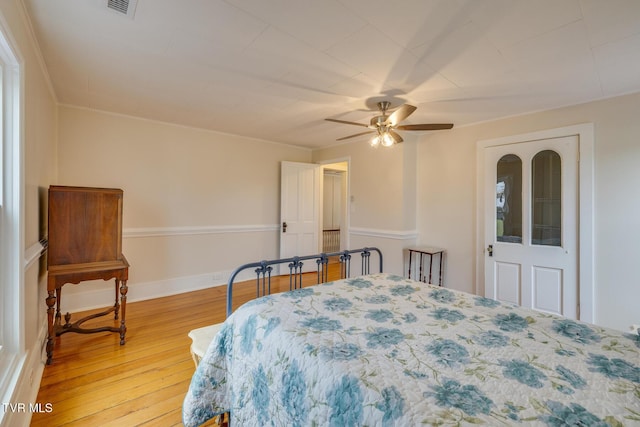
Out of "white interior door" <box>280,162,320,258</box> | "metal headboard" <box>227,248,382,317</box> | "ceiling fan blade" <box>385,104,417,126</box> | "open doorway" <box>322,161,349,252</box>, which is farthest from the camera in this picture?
"open doorway" <box>322,161,349,252</box>

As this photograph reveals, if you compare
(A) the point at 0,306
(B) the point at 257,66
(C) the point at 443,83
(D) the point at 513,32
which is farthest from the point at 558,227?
(A) the point at 0,306

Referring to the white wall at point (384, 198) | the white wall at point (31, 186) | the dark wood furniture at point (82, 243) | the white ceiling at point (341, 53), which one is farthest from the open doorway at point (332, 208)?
the white wall at point (31, 186)

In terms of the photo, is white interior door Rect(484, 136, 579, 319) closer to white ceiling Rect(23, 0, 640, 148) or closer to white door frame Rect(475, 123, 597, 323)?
white door frame Rect(475, 123, 597, 323)

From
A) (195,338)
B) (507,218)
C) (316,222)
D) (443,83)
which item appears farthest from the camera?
(316,222)

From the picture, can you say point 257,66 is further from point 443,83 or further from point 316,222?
point 316,222

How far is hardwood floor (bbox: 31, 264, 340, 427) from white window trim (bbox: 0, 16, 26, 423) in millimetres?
565

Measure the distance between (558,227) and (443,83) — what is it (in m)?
2.01

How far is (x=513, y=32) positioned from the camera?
1704 mm

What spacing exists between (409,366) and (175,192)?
3871 mm

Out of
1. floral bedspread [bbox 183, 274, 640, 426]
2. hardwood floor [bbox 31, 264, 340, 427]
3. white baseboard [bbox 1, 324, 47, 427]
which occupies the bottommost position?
hardwood floor [bbox 31, 264, 340, 427]

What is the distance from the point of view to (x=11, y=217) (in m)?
1.52

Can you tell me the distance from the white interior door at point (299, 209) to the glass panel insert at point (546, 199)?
3.31 m

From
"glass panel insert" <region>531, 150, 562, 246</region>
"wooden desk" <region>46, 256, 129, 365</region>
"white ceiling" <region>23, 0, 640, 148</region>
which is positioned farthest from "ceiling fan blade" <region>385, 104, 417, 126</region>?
"wooden desk" <region>46, 256, 129, 365</region>

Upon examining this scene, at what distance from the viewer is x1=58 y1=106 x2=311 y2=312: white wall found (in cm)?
336
